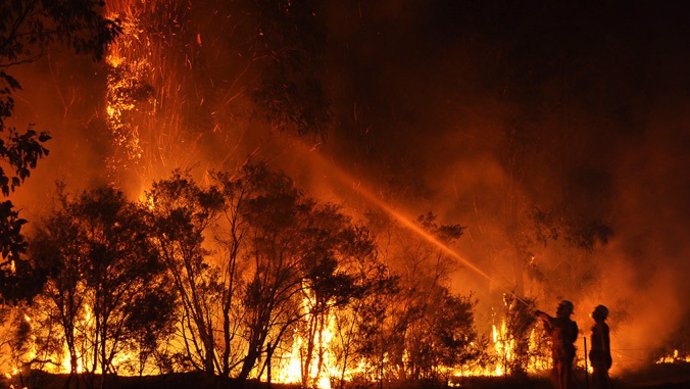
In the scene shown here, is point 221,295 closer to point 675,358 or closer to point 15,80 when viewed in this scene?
point 15,80

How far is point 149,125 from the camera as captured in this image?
18.4 m

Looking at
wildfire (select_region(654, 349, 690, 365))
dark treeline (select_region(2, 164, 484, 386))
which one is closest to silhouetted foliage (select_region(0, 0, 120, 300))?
dark treeline (select_region(2, 164, 484, 386))

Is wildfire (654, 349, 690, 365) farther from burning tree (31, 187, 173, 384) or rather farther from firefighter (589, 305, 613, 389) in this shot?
burning tree (31, 187, 173, 384)

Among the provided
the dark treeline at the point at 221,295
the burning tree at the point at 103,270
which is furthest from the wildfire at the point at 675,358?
the burning tree at the point at 103,270

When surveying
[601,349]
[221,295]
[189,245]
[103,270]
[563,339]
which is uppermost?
[189,245]

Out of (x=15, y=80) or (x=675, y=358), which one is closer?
(x=15, y=80)

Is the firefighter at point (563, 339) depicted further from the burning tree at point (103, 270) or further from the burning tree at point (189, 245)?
the burning tree at point (103, 270)

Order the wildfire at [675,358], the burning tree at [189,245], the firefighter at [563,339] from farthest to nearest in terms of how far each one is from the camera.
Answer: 1. the wildfire at [675,358]
2. the burning tree at [189,245]
3. the firefighter at [563,339]

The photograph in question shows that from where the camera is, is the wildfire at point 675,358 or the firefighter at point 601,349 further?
the wildfire at point 675,358

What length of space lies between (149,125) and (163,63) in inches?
68.2

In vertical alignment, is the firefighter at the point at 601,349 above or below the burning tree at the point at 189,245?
below

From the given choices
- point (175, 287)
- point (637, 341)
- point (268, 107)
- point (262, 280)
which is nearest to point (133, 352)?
→ point (175, 287)

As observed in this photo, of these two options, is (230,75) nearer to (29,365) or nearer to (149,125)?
(149,125)

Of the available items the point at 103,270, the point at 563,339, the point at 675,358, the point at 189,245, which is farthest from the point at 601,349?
the point at 675,358
